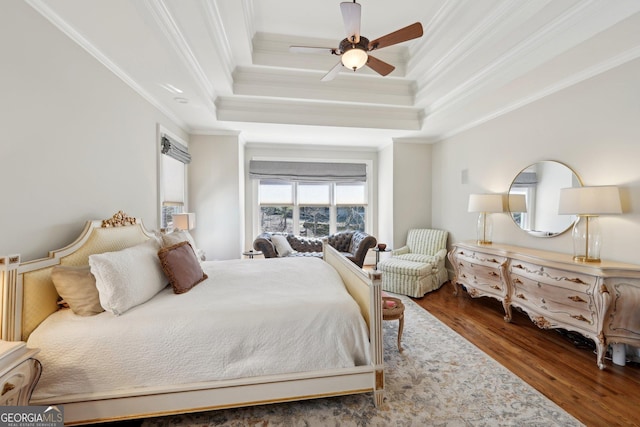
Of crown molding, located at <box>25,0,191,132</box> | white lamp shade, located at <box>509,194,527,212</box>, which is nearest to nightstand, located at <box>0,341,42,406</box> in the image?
crown molding, located at <box>25,0,191,132</box>

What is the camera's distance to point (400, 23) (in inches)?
112

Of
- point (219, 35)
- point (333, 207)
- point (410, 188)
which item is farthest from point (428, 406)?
point (333, 207)

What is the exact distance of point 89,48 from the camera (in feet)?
6.77

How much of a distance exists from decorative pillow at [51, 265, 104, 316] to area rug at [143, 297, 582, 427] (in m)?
0.80

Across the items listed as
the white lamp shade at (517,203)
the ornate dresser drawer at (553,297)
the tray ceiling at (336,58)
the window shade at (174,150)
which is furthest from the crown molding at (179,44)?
the white lamp shade at (517,203)

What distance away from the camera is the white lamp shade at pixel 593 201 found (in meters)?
2.19

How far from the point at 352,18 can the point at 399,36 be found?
406 mm

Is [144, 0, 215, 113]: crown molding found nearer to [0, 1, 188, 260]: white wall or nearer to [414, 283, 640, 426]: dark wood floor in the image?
[0, 1, 188, 260]: white wall

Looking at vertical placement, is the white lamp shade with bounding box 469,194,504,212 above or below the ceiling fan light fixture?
below

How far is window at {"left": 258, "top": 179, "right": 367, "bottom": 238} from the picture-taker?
217 inches

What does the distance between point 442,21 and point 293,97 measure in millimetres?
1888

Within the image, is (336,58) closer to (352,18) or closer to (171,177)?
(352,18)

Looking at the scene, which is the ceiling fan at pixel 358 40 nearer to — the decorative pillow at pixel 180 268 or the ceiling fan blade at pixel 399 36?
the ceiling fan blade at pixel 399 36

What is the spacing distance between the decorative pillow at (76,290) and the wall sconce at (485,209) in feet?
13.2
